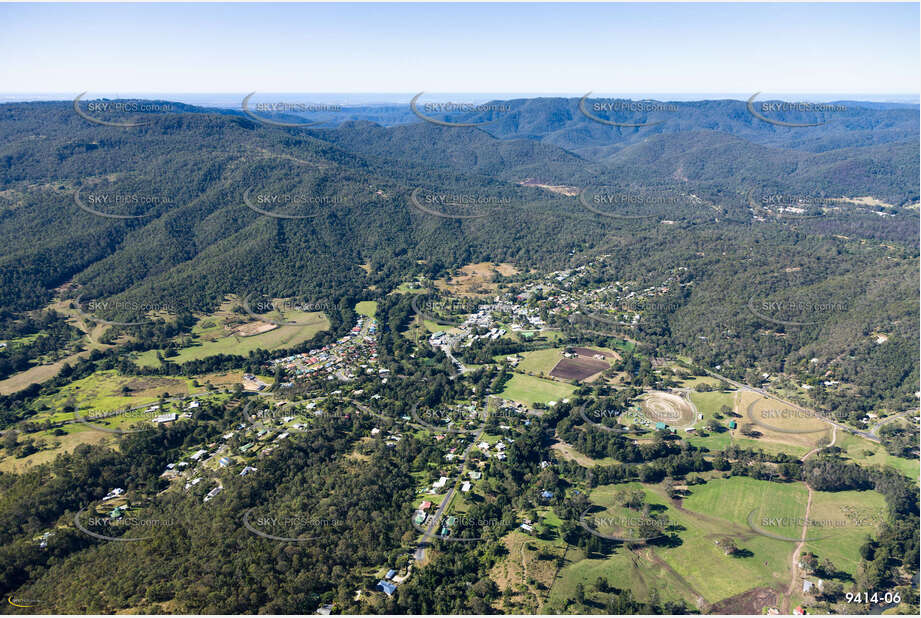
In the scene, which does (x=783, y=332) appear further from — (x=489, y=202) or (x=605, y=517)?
(x=489, y=202)

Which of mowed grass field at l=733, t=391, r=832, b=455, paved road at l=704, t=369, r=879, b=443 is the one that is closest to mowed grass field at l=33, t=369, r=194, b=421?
mowed grass field at l=733, t=391, r=832, b=455

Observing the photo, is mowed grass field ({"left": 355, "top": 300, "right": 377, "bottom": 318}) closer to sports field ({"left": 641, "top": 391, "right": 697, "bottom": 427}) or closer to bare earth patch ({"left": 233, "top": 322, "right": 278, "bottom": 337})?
bare earth patch ({"left": 233, "top": 322, "right": 278, "bottom": 337})

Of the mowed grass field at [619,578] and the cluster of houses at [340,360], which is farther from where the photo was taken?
the cluster of houses at [340,360]

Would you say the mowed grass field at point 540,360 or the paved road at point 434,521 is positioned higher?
the mowed grass field at point 540,360

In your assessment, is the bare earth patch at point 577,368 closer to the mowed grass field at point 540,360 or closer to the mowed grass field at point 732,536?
the mowed grass field at point 540,360

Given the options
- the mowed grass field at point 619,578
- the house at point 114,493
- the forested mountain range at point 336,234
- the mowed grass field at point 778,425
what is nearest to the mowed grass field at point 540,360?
the forested mountain range at point 336,234

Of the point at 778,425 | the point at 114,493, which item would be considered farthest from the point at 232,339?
the point at 778,425
